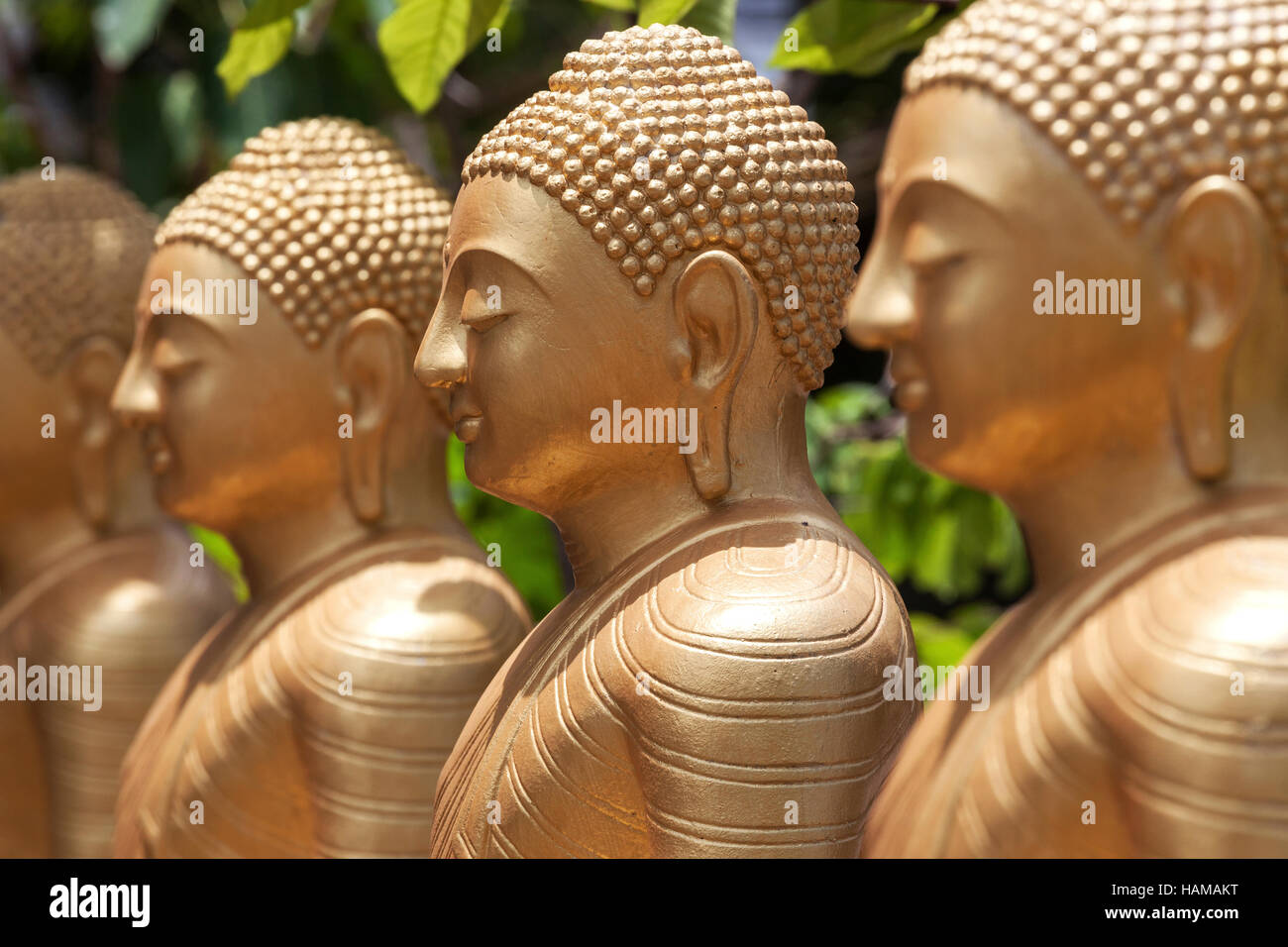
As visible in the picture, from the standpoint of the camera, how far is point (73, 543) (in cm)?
435

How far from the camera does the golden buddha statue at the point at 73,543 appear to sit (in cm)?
405

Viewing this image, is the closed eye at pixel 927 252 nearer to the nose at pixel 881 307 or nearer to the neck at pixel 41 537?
the nose at pixel 881 307

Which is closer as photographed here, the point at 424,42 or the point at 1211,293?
the point at 1211,293

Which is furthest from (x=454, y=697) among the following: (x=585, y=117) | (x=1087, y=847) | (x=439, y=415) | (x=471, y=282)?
(x=1087, y=847)

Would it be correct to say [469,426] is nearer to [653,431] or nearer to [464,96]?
[653,431]

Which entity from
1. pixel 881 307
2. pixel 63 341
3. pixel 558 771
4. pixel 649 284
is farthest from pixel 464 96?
pixel 558 771

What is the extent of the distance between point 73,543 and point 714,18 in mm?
2258

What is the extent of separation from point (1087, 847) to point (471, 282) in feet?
3.98

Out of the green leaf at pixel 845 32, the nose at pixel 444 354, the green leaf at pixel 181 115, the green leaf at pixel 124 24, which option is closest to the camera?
the nose at pixel 444 354

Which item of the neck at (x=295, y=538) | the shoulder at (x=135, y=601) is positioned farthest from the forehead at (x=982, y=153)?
the shoulder at (x=135, y=601)

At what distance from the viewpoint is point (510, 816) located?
2.38 meters

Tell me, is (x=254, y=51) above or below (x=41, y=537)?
above

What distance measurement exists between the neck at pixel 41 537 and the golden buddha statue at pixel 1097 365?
2718 millimetres

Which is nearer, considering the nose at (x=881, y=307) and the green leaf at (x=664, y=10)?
the nose at (x=881, y=307)
